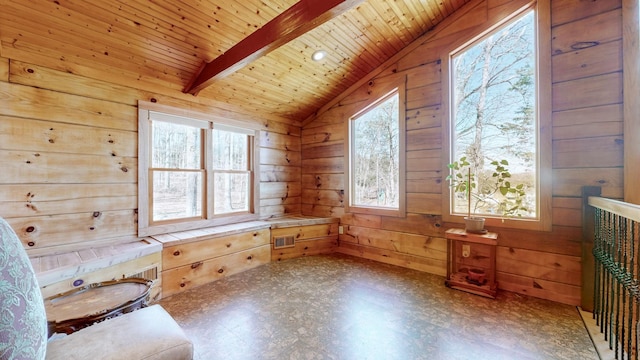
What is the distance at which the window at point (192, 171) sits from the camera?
2600 millimetres

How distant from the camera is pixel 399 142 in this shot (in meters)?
3.12

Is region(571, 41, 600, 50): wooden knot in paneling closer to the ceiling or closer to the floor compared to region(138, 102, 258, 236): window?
closer to the ceiling

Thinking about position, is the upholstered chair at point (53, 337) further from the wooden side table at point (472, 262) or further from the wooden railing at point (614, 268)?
the wooden side table at point (472, 262)

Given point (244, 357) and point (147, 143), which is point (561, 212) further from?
point (147, 143)

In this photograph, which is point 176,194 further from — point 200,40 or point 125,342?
point 125,342

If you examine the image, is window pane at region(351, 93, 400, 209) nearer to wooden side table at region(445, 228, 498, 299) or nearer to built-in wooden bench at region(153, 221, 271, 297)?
wooden side table at region(445, 228, 498, 299)

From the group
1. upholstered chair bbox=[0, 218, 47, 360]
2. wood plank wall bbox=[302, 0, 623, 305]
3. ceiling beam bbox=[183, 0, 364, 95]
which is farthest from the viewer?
wood plank wall bbox=[302, 0, 623, 305]

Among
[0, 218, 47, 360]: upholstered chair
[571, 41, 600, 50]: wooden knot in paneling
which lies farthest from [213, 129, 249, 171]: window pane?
[571, 41, 600, 50]: wooden knot in paneling

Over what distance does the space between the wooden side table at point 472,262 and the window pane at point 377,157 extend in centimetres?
84

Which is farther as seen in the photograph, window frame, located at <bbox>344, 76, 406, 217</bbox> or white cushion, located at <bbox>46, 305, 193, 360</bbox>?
window frame, located at <bbox>344, 76, 406, 217</bbox>

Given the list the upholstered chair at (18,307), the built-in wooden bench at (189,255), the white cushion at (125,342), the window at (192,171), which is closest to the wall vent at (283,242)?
the built-in wooden bench at (189,255)

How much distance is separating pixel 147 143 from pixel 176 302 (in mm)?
1578

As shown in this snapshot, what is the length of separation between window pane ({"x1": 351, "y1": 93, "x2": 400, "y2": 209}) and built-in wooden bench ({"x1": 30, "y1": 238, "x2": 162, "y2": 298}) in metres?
2.49

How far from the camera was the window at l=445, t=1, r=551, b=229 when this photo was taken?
2357 mm
